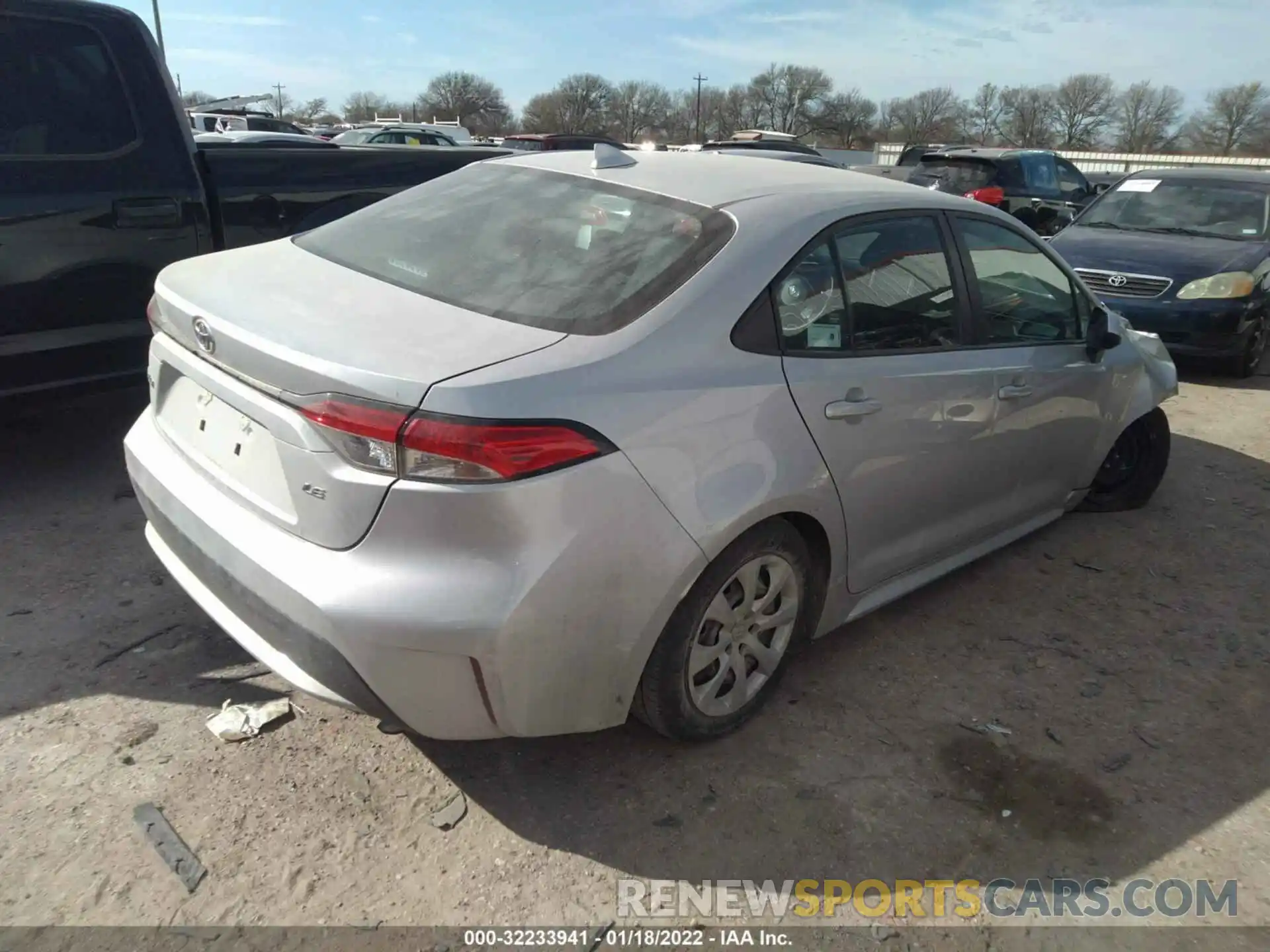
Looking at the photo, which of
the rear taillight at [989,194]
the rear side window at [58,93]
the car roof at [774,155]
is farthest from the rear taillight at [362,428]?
the rear taillight at [989,194]

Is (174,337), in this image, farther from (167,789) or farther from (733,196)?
(733,196)

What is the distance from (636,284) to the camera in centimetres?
242

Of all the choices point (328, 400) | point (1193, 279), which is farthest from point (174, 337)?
point (1193, 279)

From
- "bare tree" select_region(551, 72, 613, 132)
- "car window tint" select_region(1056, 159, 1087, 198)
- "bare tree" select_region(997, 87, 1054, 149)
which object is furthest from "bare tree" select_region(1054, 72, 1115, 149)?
"car window tint" select_region(1056, 159, 1087, 198)

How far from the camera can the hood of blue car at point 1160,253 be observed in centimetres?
730

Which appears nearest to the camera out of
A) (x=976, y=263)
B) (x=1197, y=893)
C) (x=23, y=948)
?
(x=23, y=948)

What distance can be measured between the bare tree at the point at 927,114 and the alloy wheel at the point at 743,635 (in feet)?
273

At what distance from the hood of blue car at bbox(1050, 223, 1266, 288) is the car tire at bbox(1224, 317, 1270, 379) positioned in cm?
52

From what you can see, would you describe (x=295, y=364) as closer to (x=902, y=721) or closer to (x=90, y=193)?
(x=902, y=721)

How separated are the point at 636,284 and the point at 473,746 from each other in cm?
139

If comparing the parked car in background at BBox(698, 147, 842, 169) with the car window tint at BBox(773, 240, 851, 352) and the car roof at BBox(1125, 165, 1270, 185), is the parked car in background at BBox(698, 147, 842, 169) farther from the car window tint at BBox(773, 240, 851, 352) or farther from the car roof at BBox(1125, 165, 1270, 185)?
the car roof at BBox(1125, 165, 1270, 185)

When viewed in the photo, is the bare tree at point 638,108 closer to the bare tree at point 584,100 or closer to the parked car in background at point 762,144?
the bare tree at point 584,100

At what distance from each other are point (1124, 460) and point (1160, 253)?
3747 mm

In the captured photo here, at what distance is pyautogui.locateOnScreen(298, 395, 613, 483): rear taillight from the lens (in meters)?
1.97
